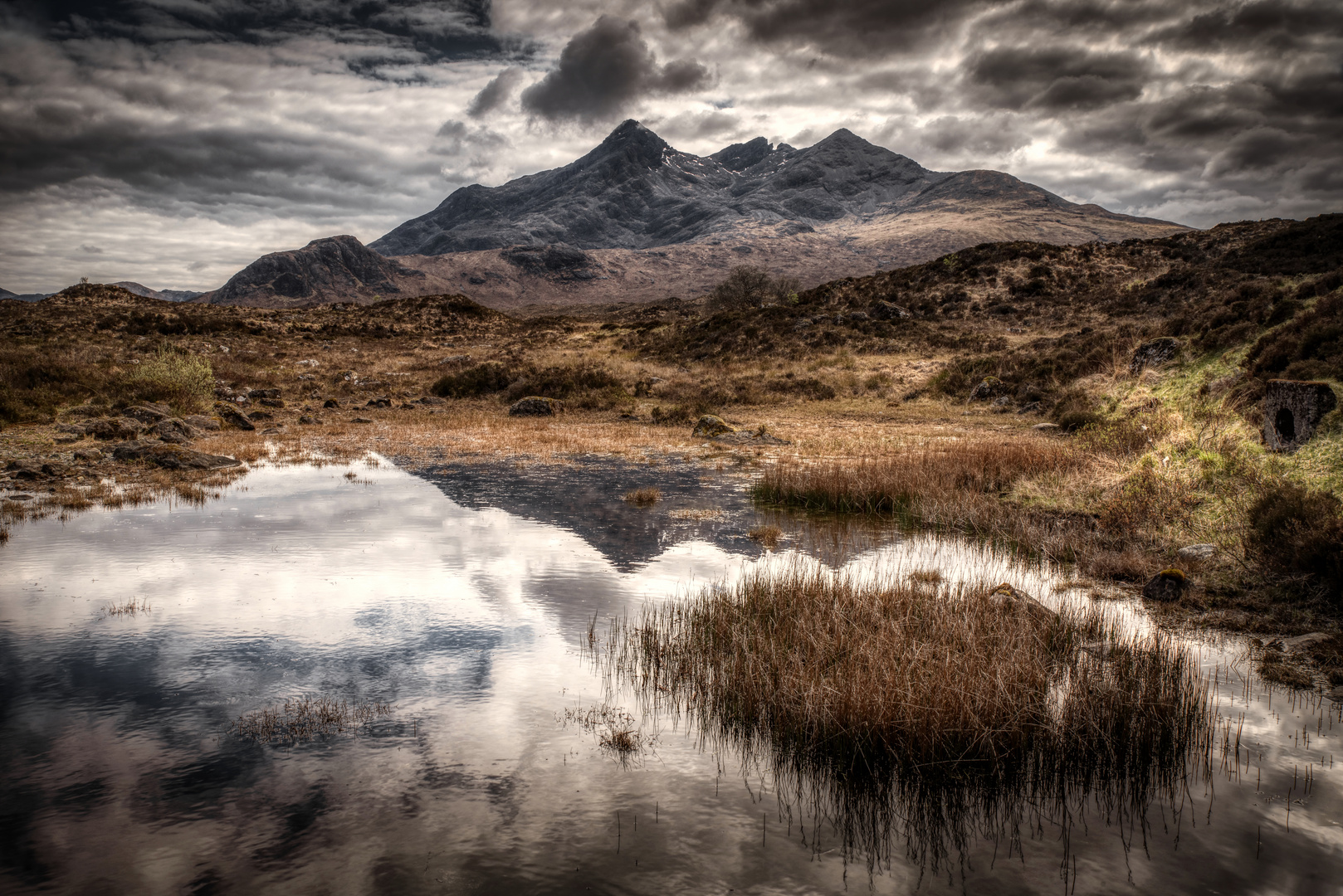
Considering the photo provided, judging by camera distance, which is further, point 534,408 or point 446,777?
point 534,408

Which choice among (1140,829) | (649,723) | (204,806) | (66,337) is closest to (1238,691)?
(1140,829)

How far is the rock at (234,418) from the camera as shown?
26.3 m

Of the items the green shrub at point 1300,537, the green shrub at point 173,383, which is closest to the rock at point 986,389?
the green shrub at point 1300,537

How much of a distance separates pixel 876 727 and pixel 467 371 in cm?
3719

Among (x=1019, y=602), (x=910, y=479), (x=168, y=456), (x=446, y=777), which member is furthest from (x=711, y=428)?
(x=446, y=777)

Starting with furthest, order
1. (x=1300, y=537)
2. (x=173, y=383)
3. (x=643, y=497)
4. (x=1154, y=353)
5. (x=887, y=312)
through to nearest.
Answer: (x=887, y=312) < (x=173, y=383) < (x=1154, y=353) < (x=643, y=497) < (x=1300, y=537)

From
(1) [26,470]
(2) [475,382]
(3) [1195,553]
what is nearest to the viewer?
(3) [1195,553]

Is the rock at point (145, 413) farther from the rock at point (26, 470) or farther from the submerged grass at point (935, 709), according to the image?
the submerged grass at point (935, 709)

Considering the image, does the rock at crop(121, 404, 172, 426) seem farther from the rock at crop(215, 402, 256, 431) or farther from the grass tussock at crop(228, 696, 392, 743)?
the grass tussock at crop(228, 696, 392, 743)

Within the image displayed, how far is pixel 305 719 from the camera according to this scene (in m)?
6.28

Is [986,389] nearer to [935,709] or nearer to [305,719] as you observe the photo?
[935,709]

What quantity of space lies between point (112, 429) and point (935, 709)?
2494 cm

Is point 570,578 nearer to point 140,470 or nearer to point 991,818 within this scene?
point 991,818

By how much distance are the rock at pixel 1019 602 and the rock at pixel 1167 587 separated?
5.75 feet
